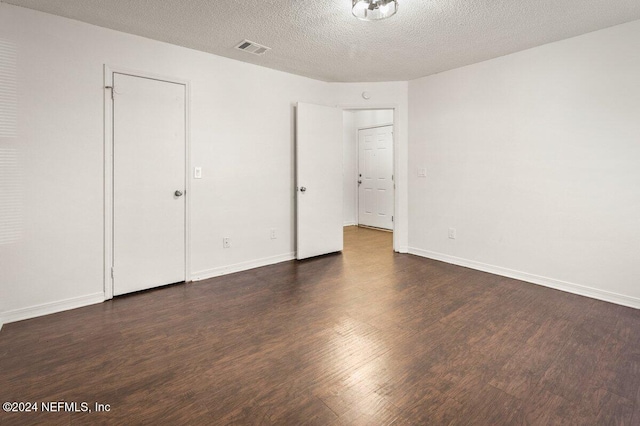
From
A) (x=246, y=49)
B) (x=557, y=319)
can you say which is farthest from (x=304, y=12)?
(x=557, y=319)

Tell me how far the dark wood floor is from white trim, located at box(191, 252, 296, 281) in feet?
0.99

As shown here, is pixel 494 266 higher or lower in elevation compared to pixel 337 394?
higher

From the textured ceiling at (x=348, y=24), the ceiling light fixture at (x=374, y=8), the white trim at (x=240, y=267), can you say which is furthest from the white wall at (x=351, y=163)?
the ceiling light fixture at (x=374, y=8)

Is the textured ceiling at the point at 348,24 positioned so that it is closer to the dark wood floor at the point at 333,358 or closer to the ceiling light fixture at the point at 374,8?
the ceiling light fixture at the point at 374,8

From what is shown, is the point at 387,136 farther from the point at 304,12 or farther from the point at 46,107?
the point at 46,107

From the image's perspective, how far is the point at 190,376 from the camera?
1862 millimetres

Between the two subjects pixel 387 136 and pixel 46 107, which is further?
pixel 387 136

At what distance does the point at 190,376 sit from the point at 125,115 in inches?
95.8

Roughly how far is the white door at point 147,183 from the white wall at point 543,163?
10.4 feet

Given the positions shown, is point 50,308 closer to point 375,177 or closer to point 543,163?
point 543,163

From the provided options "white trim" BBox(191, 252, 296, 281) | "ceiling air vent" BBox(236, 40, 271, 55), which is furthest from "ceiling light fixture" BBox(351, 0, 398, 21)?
"white trim" BBox(191, 252, 296, 281)

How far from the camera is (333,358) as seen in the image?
6.70 feet

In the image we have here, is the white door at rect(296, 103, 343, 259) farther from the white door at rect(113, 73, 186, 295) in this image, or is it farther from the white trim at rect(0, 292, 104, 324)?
the white trim at rect(0, 292, 104, 324)

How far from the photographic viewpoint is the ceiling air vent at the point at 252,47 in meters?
3.27
